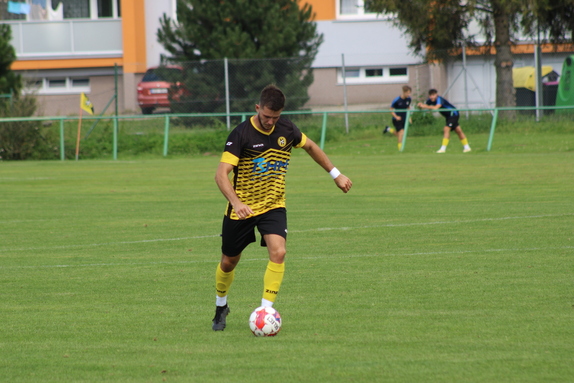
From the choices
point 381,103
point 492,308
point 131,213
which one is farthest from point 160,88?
point 492,308

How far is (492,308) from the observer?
7.01 m

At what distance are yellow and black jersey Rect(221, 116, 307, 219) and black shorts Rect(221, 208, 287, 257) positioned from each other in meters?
0.05

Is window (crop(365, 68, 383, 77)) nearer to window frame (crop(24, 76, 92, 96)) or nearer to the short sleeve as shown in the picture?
window frame (crop(24, 76, 92, 96))

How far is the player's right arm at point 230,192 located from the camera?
20.6 ft

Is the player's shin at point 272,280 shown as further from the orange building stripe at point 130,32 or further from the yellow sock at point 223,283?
the orange building stripe at point 130,32

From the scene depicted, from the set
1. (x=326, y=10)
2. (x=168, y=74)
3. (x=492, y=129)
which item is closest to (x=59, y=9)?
(x=168, y=74)

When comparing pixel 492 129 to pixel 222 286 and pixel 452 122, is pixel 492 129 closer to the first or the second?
pixel 452 122

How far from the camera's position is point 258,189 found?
21.9 feet

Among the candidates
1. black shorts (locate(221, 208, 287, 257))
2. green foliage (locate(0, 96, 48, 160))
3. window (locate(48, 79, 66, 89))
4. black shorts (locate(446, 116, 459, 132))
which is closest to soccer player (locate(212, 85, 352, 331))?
black shorts (locate(221, 208, 287, 257))

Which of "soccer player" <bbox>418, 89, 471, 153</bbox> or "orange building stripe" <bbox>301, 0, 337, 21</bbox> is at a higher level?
"orange building stripe" <bbox>301, 0, 337, 21</bbox>

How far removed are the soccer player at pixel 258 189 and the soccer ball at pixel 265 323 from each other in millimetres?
166

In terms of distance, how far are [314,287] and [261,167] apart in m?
1.93

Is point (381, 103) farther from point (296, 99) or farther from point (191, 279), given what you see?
point (191, 279)

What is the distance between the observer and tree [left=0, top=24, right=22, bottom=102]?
30.5 meters
